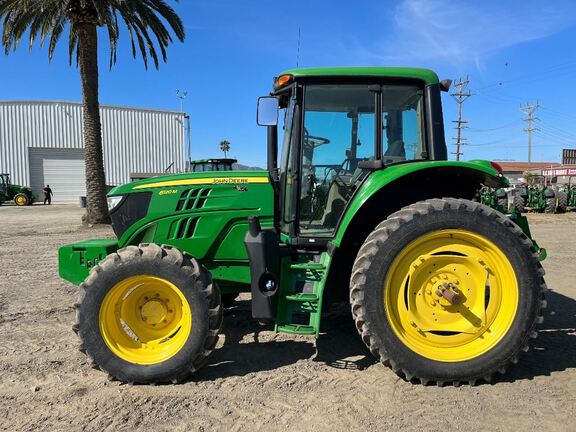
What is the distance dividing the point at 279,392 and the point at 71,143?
36370 mm

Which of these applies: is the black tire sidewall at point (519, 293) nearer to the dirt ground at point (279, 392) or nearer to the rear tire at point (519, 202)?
the dirt ground at point (279, 392)

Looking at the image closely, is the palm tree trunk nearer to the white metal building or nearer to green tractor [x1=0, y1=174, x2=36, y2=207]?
green tractor [x1=0, y1=174, x2=36, y2=207]

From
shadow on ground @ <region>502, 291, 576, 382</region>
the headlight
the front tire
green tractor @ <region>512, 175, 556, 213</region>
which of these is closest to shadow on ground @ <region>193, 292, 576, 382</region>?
shadow on ground @ <region>502, 291, 576, 382</region>

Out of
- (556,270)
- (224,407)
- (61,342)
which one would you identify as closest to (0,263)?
(61,342)

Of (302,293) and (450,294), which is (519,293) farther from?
(302,293)

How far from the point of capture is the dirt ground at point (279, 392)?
2842mm

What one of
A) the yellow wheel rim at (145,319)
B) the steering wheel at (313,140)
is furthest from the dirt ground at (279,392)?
the steering wheel at (313,140)

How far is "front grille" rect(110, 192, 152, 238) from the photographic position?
3.96 meters

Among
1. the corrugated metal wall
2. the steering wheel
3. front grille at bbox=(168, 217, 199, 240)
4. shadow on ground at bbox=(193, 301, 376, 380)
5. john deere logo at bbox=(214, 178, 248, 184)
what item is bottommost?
shadow on ground at bbox=(193, 301, 376, 380)

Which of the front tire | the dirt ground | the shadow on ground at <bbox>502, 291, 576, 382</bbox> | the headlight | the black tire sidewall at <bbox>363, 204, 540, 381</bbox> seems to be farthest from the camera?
the front tire

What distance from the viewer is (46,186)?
111 feet

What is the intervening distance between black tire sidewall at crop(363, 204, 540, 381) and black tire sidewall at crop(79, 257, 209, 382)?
1.25 metres

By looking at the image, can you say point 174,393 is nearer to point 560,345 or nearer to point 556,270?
point 560,345

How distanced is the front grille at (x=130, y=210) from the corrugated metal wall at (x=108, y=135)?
32804 millimetres
